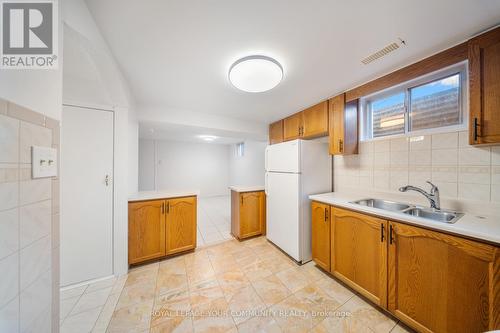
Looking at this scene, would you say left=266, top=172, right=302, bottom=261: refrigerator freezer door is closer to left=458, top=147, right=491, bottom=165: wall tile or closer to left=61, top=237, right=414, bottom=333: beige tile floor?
left=61, top=237, right=414, bottom=333: beige tile floor

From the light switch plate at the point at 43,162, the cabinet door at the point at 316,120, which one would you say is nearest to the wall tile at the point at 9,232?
the light switch plate at the point at 43,162

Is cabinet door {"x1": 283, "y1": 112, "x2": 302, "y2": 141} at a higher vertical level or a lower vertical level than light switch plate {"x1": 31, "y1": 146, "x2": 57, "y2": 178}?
higher

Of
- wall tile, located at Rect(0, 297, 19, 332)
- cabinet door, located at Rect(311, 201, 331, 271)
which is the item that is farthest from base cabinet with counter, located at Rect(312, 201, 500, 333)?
wall tile, located at Rect(0, 297, 19, 332)

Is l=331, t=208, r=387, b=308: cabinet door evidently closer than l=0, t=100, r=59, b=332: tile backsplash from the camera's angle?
No

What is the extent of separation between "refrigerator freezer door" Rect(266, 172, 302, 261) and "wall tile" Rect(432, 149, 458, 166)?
126 centimetres

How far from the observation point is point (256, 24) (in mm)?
1079

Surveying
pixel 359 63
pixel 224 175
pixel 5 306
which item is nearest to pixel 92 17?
pixel 5 306

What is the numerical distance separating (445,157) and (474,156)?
0.51ft

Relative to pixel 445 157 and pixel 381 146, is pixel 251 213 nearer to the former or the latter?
pixel 381 146

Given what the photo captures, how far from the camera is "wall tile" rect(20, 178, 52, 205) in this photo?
1.91ft

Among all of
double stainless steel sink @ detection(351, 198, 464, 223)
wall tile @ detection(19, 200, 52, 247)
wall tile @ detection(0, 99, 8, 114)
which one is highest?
wall tile @ detection(0, 99, 8, 114)

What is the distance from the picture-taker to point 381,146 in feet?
6.25

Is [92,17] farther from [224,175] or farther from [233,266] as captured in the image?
[224,175]

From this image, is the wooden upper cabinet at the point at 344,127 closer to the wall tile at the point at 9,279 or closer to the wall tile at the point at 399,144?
the wall tile at the point at 399,144
